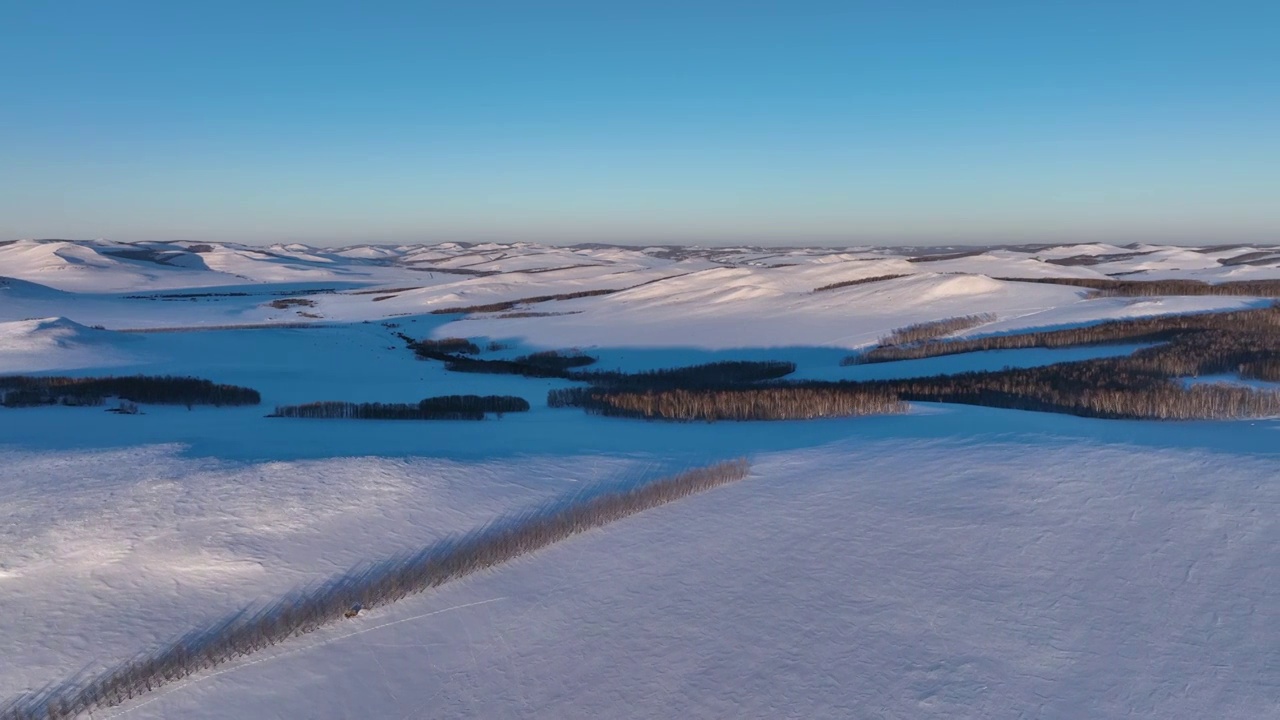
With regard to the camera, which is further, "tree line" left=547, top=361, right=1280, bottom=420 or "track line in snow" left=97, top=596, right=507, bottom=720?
"tree line" left=547, top=361, right=1280, bottom=420

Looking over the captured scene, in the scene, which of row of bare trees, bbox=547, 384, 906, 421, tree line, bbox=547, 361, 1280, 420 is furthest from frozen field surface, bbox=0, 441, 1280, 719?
row of bare trees, bbox=547, 384, 906, 421

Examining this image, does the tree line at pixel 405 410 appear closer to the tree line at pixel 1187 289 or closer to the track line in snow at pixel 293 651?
the track line in snow at pixel 293 651

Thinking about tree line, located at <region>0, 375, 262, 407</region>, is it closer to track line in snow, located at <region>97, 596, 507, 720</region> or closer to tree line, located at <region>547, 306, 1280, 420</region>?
tree line, located at <region>547, 306, 1280, 420</region>

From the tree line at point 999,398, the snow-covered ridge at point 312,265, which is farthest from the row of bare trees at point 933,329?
the snow-covered ridge at point 312,265

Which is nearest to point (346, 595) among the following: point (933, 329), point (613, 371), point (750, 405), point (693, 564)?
point (693, 564)

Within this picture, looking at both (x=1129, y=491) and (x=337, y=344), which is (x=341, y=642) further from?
(x=337, y=344)

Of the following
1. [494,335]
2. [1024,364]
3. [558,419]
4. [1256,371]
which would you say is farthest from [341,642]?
[494,335]

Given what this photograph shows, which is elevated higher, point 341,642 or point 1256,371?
point 1256,371
